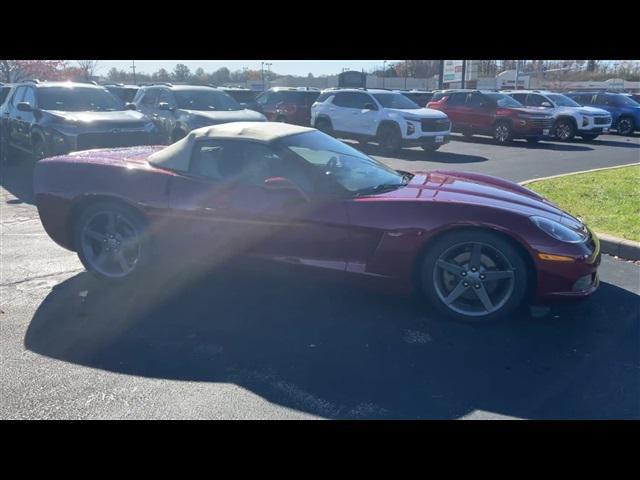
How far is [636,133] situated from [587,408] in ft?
77.5

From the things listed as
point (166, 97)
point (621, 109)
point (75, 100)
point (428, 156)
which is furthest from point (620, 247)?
point (621, 109)

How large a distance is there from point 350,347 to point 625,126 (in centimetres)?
2195

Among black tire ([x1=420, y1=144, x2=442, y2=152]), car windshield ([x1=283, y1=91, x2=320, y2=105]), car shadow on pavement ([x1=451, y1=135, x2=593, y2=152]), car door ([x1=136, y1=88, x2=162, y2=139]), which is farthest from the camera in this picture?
car windshield ([x1=283, y1=91, x2=320, y2=105])

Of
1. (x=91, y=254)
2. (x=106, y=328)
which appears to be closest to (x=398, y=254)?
(x=106, y=328)

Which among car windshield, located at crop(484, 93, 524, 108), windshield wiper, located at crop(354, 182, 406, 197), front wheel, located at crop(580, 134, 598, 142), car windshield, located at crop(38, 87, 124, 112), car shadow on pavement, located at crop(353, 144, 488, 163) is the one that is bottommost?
car shadow on pavement, located at crop(353, 144, 488, 163)

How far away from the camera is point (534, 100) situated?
2052 cm

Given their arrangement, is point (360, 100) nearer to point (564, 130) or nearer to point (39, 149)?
point (564, 130)

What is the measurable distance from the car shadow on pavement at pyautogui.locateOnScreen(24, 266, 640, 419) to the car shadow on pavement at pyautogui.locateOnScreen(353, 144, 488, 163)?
9.45 m

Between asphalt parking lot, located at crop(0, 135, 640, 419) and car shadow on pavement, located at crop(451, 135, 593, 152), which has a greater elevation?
car shadow on pavement, located at crop(451, 135, 593, 152)

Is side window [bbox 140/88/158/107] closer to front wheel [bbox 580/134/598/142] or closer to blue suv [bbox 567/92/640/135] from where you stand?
front wheel [bbox 580/134/598/142]

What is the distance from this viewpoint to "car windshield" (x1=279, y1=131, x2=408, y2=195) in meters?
4.60

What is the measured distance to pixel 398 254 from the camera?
414cm

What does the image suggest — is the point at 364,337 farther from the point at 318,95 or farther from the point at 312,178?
the point at 318,95

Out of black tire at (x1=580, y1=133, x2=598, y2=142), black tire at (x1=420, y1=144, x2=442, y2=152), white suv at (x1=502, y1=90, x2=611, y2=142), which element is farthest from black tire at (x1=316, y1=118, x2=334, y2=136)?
black tire at (x1=580, y1=133, x2=598, y2=142)
